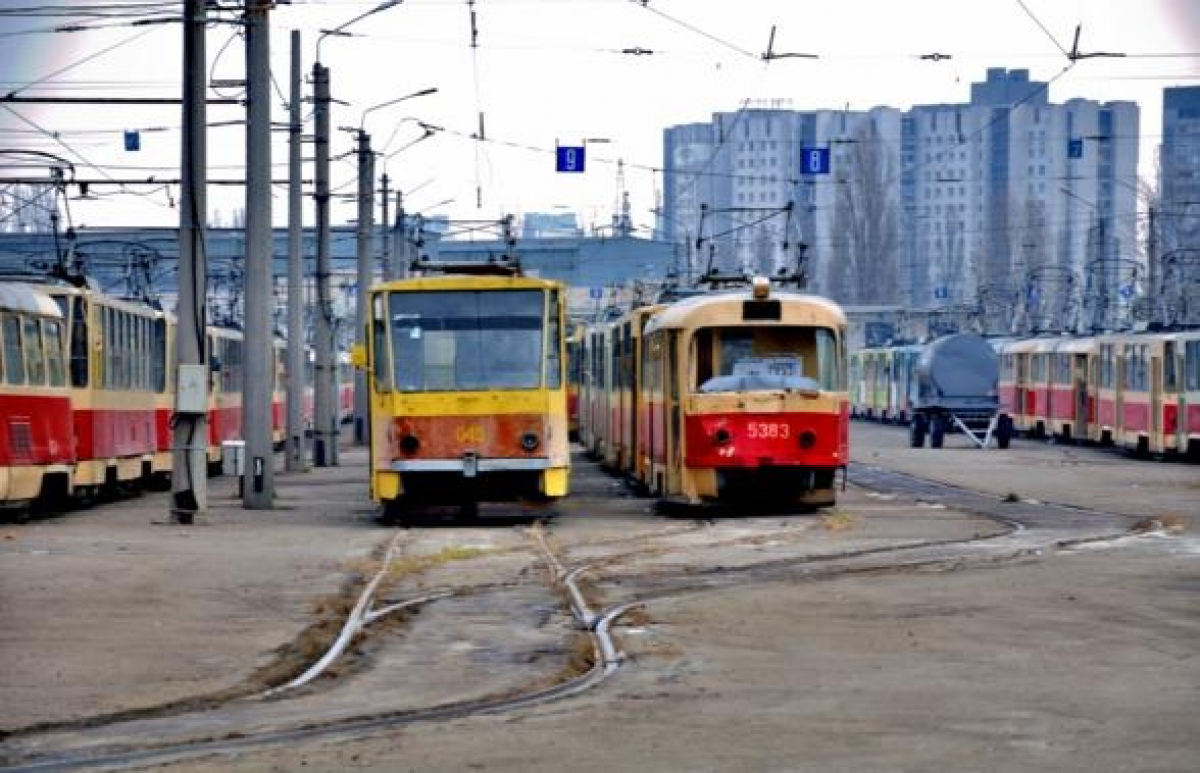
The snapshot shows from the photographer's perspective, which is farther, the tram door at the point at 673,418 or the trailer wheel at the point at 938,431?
the trailer wheel at the point at 938,431

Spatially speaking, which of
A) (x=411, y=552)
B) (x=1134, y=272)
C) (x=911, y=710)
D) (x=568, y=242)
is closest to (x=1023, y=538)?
(x=411, y=552)

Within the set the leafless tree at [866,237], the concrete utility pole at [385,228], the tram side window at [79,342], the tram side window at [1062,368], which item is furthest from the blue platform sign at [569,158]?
the leafless tree at [866,237]

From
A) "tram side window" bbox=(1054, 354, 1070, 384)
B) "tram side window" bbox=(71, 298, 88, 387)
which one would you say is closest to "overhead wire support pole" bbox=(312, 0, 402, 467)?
"tram side window" bbox=(71, 298, 88, 387)

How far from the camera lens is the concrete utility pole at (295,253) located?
140 ft

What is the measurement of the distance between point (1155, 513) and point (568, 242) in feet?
232

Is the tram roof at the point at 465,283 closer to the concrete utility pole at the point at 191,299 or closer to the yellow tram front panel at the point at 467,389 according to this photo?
the yellow tram front panel at the point at 467,389

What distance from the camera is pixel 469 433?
29531 mm

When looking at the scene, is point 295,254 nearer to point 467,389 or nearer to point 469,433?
point 467,389

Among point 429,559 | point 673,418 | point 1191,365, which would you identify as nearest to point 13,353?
point 673,418

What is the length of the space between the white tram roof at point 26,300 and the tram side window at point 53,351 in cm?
14

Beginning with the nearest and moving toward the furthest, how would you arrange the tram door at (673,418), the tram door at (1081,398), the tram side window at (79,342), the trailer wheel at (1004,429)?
→ the tram door at (673,418)
the tram side window at (79,342)
the trailer wheel at (1004,429)
the tram door at (1081,398)

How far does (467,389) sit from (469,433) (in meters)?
0.51

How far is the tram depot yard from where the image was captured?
11.5 metres

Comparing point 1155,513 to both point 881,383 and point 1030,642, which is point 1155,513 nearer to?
point 1030,642
